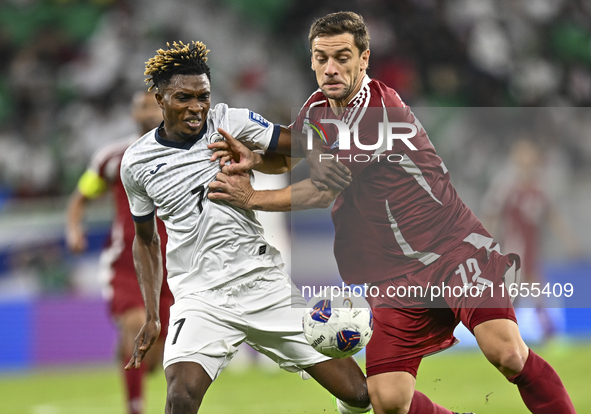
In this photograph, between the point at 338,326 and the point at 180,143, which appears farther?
the point at 180,143

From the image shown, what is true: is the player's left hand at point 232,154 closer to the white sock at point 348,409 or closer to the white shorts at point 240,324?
the white shorts at point 240,324

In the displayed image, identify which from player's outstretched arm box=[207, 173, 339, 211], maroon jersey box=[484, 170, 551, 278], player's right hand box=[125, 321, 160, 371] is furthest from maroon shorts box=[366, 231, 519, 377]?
maroon jersey box=[484, 170, 551, 278]

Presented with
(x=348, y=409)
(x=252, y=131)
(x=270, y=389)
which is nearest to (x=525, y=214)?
(x=270, y=389)

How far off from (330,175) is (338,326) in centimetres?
77

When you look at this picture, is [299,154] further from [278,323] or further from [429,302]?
[429,302]

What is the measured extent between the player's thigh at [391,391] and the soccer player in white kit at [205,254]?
2.6 inches

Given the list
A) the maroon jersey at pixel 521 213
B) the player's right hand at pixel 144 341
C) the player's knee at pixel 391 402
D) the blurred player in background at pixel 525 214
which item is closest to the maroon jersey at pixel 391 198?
the player's knee at pixel 391 402

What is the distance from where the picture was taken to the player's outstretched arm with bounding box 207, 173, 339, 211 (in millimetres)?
4219

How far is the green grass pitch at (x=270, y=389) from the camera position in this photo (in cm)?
749

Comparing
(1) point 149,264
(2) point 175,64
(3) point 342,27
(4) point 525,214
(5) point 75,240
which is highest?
(3) point 342,27

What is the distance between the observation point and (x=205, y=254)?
4234 millimetres

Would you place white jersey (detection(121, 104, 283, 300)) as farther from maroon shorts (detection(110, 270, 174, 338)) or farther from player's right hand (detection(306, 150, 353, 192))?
maroon shorts (detection(110, 270, 174, 338))

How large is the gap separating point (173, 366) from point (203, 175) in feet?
3.30

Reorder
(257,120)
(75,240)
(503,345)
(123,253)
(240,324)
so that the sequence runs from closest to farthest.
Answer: (503,345) < (240,324) < (257,120) < (123,253) < (75,240)
